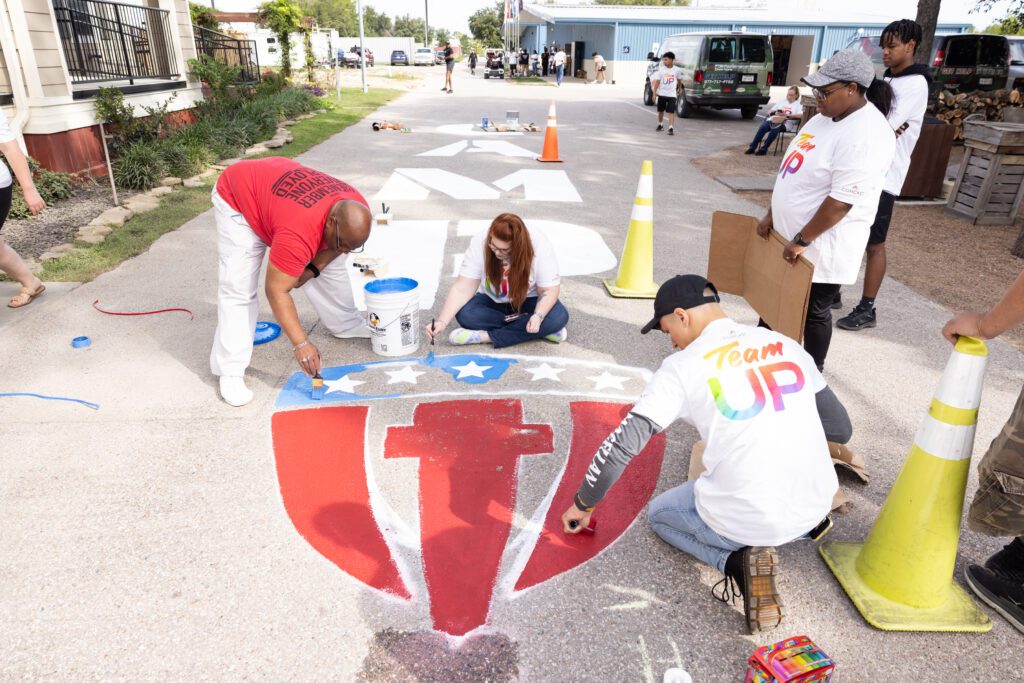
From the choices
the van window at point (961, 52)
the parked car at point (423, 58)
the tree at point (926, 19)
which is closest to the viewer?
the tree at point (926, 19)

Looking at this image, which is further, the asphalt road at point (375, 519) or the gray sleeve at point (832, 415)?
the gray sleeve at point (832, 415)

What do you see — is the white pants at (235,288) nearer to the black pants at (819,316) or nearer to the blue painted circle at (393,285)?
the blue painted circle at (393,285)

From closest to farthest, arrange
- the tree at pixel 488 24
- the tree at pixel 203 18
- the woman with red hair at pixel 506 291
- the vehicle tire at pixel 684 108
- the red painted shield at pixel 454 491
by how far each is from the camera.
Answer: the red painted shield at pixel 454 491
the woman with red hair at pixel 506 291
the tree at pixel 203 18
the vehicle tire at pixel 684 108
the tree at pixel 488 24

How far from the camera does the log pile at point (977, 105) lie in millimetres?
13555

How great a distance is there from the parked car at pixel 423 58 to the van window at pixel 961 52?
48.7m

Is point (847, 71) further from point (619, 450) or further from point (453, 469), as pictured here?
point (453, 469)

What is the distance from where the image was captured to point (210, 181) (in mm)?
9445

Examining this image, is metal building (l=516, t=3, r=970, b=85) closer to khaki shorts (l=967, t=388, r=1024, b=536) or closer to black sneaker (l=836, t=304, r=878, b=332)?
black sneaker (l=836, t=304, r=878, b=332)

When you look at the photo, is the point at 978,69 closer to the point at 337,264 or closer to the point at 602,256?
the point at 602,256

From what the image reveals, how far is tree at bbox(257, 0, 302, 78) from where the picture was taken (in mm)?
19125

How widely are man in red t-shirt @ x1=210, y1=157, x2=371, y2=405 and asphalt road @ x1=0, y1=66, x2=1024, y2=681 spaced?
36 centimetres

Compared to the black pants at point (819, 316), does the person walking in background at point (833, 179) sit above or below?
above

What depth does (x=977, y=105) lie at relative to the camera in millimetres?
13789

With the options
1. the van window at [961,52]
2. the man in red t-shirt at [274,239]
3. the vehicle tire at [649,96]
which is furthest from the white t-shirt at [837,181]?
the vehicle tire at [649,96]
